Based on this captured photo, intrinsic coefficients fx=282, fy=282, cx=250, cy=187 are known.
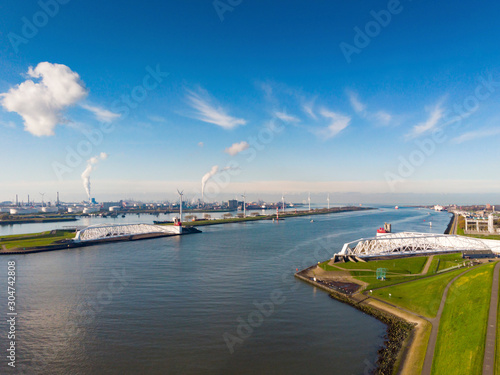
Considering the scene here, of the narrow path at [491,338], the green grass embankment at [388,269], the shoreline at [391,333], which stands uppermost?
the narrow path at [491,338]

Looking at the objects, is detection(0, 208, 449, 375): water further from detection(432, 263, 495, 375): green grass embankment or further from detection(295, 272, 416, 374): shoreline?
detection(432, 263, 495, 375): green grass embankment

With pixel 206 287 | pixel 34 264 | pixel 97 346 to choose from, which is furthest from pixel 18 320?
pixel 34 264

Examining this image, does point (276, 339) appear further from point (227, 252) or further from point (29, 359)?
point (227, 252)

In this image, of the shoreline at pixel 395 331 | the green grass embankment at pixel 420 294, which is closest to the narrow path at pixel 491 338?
the shoreline at pixel 395 331

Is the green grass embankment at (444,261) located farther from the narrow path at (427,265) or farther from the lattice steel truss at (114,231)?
the lattice steel truss at (114,231)

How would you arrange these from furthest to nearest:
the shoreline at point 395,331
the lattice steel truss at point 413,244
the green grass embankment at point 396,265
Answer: the lattice steel truss at point 413,244, the green grass embankment at point 396,265, the shoreline at point 395,331

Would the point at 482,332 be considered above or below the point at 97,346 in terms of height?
above
